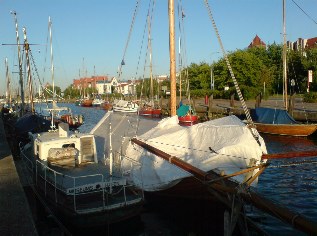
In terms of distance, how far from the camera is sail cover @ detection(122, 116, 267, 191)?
387 inches

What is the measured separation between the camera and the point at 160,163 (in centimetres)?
1081

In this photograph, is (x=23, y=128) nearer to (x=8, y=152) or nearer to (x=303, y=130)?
(x=8, y=152)

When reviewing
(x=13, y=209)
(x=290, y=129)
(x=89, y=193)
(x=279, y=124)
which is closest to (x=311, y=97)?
(x=279, y=124)

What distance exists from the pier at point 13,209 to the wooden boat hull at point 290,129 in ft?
75.2

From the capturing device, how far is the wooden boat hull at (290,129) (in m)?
28.7

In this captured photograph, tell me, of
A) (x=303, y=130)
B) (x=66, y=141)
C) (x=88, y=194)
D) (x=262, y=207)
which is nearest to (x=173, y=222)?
(x=88, y=194)

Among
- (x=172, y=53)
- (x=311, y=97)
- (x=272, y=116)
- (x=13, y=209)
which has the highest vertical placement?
(x=172, y=53)

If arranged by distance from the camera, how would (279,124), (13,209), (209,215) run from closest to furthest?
(13,209)
(209,215)
(279,124)

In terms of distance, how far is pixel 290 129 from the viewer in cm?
2939

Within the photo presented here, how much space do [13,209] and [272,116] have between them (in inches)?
1016

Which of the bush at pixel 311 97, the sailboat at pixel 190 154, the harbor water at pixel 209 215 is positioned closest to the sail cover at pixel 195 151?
the sailboat at pixel 190 154

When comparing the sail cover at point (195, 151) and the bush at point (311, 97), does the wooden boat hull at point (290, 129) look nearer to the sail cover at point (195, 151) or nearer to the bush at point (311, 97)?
the bush at point (311, 97)

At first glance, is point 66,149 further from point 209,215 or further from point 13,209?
point 209,215

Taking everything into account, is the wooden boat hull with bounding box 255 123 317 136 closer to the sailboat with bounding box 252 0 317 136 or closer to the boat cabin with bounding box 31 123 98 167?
the sailboat with bounding box 252 0 317 136
